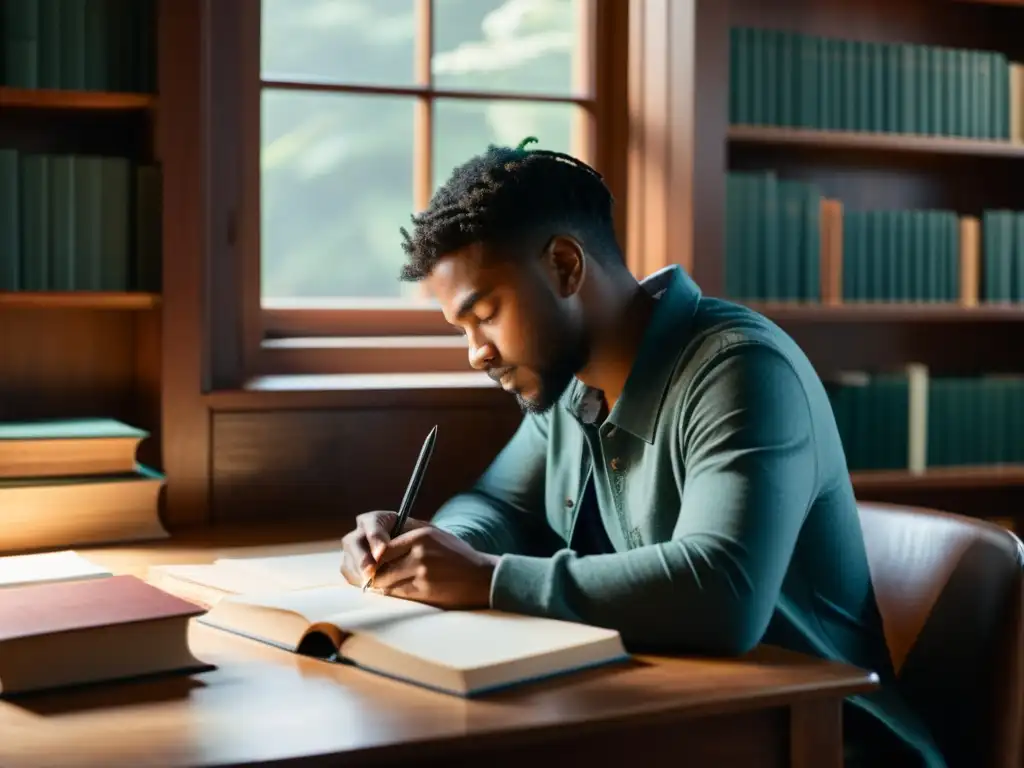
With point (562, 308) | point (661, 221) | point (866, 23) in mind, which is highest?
point (866, 23)

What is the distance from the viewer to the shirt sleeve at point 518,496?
191 cm

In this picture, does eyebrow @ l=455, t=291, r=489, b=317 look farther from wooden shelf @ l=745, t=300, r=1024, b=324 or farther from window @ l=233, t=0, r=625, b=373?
wooden shelf @ l=745, t=300, r=1024, b=324

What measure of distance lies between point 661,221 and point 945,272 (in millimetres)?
773

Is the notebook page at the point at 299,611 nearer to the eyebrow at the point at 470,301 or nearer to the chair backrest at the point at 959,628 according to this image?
the eyebrow at the point at 470,301

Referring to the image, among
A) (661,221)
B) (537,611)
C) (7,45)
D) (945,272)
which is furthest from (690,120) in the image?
(537,611)

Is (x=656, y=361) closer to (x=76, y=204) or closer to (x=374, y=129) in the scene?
(x=76, y=204)

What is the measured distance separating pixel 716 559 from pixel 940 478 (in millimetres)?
1727

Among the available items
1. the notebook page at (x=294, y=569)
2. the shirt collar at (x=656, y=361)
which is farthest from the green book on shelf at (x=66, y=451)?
the shirt collar at (x=656, y=361)

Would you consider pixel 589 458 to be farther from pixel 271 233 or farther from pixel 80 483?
pixel 271 233

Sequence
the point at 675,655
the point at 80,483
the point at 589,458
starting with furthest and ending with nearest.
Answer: the point at 80,483 < the point at 589,458 < the point at 675,655

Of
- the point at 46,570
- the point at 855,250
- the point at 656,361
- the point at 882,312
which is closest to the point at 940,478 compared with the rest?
the point at 882,312

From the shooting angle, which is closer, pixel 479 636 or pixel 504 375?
pixel 479 636

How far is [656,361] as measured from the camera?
5.41 ft

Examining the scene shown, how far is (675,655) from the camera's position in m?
1.36
